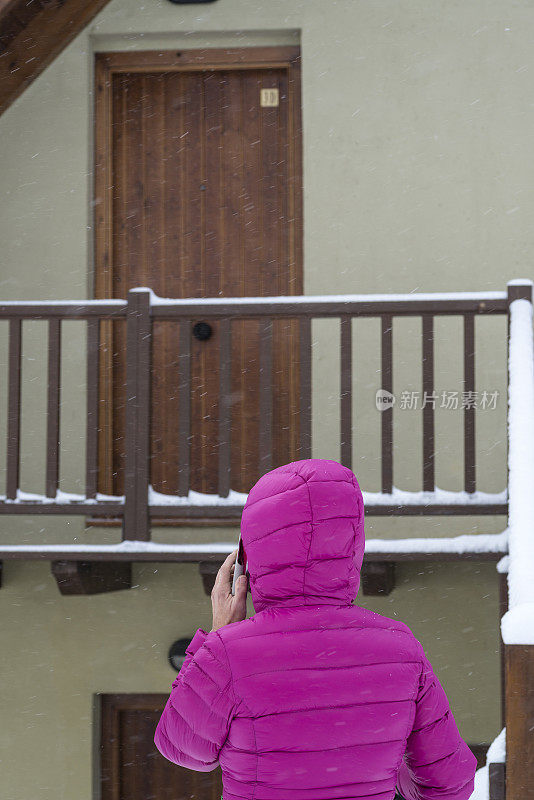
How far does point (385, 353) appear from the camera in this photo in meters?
3.97

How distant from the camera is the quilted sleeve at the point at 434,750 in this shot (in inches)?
52.4

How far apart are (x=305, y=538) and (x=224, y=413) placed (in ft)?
9.08

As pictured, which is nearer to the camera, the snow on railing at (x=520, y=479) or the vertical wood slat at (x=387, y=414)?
the snow on railing at (x=520, y=479)

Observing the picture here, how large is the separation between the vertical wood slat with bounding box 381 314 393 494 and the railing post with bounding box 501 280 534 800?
59 centimetres

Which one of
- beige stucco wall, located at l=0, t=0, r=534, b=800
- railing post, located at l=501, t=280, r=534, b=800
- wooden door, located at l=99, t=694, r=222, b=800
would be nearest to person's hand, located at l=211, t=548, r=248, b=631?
railing post, located at l=501, t=280, r=534, b=800

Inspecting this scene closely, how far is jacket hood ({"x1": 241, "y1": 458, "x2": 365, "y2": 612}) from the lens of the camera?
1.31m

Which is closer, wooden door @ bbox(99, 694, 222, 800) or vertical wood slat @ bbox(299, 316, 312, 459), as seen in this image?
vertical wood slat @ bbox(299, 316, 312, 459)

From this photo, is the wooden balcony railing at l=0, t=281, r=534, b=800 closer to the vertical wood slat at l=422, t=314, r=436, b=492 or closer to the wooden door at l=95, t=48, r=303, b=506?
the vertical wood slat at l=422, t=314, r=436, b=492

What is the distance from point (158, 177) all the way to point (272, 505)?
4656mm

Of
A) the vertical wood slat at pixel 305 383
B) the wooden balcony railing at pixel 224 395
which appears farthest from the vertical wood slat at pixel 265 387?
the vertical wood slat at pixel 305 383

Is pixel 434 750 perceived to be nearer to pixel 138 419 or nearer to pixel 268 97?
pixel 138 419

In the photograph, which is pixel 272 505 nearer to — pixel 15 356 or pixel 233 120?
pixel 15 356

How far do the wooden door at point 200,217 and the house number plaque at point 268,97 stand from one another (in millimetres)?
28

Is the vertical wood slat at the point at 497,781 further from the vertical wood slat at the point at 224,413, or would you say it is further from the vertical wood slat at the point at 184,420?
the vertical wood slat at the point at 184,420
